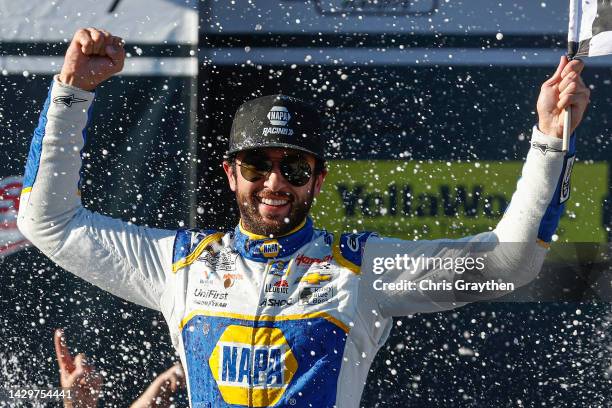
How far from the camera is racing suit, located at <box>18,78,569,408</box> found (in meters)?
2.62

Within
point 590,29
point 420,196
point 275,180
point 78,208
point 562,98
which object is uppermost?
point 590,29

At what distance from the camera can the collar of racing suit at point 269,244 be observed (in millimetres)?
2766

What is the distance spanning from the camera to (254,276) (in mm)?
2752

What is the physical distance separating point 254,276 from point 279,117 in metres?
0.47

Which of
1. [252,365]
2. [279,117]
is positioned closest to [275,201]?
[279,117]

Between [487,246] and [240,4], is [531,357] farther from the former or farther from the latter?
[240,4]

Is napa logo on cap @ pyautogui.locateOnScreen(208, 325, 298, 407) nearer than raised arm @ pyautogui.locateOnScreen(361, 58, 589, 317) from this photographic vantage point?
No

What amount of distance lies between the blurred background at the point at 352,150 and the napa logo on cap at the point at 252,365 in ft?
3.69

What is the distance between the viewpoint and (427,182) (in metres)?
3.72

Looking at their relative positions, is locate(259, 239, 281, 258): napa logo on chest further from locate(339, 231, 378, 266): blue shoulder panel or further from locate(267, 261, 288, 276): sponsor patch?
locate(339, 231, 378, 266): blue shoulder panel

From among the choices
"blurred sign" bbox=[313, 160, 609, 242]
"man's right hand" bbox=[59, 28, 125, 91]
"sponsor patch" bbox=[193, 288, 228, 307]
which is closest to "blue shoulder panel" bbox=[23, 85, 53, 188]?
"man's right hand" bbox=[59, 28, 125, 91]

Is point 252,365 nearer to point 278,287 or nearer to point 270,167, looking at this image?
point 278,287

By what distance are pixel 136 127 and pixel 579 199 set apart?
5.67ft

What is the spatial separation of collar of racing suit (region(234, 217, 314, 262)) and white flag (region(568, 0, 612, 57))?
0.94 m
